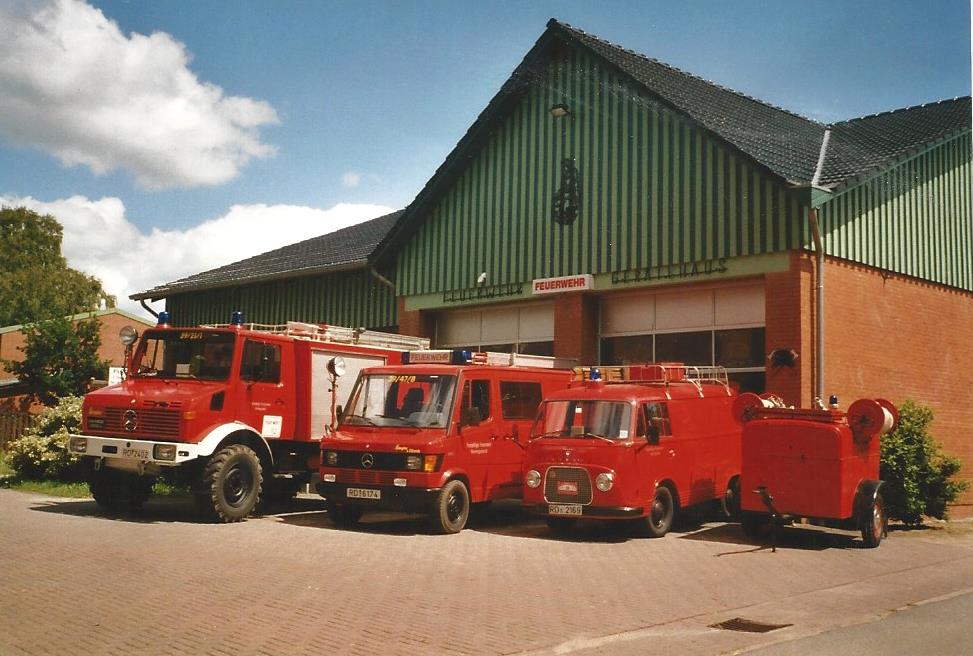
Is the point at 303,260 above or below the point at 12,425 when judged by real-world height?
above

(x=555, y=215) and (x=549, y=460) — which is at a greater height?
(x=555, y=215)

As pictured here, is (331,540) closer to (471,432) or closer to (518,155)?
(471,432)

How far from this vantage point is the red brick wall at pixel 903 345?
1664cm

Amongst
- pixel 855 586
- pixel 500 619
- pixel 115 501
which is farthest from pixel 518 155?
pixel 500 619

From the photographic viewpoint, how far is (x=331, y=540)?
39.4 feet

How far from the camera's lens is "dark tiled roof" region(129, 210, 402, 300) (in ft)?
86.9

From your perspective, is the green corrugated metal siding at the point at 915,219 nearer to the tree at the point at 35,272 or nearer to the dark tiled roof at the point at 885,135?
the dark tiled roof at the point at 885,135

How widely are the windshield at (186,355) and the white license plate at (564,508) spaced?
5027 mm

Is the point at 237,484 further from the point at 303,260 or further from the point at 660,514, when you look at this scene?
the point at 303,260

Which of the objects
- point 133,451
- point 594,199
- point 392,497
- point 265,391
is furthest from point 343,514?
point 594,199

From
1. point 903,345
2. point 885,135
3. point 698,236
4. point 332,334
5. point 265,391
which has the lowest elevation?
point 265,391

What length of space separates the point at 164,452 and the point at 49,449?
650 cm

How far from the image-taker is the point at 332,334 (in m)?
15.8

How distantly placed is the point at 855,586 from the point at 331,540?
620 cm
